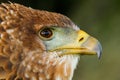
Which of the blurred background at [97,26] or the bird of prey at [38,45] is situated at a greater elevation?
the blurred background at [97,26]

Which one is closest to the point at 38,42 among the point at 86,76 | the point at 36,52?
the point at 36,52

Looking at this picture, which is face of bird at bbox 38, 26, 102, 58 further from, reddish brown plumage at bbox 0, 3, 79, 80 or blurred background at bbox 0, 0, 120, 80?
blurred background at bbox 0, 0, 120, 80

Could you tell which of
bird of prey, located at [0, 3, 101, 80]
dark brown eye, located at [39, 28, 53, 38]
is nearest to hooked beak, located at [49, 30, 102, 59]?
bird of prey, located at [0, 3, 101, 80]

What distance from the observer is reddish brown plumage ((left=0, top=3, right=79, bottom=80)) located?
5.19 meters

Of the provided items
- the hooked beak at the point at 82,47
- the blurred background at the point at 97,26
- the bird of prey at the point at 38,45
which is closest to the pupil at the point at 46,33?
the bird of prey at the point at 38,45

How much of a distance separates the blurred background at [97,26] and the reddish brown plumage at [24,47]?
789cm

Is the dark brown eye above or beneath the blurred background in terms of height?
beneath

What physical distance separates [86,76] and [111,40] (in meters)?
1.00

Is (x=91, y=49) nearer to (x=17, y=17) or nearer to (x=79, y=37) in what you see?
(x=79, y=37)

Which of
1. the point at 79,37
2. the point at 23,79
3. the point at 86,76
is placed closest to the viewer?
the point at 23,79

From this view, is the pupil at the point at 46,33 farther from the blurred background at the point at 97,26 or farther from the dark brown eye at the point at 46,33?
the blurred background at the point at 97,26

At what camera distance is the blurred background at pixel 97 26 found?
1339cm

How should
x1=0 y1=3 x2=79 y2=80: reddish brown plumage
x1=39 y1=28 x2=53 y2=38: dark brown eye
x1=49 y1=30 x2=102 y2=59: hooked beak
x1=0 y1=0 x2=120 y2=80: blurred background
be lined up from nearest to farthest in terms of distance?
x1=0 y1=3 x2=79 y2=80: reddish brown plumage
x1=39 y1=28 x2=53 y2=38: dark brown eye
x1=49 y1=30 x2=102 y2=59: hooked beak
x1=0 y1=0 x2=120 y2=80: blurred background

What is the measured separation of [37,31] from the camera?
5293 millimetres
